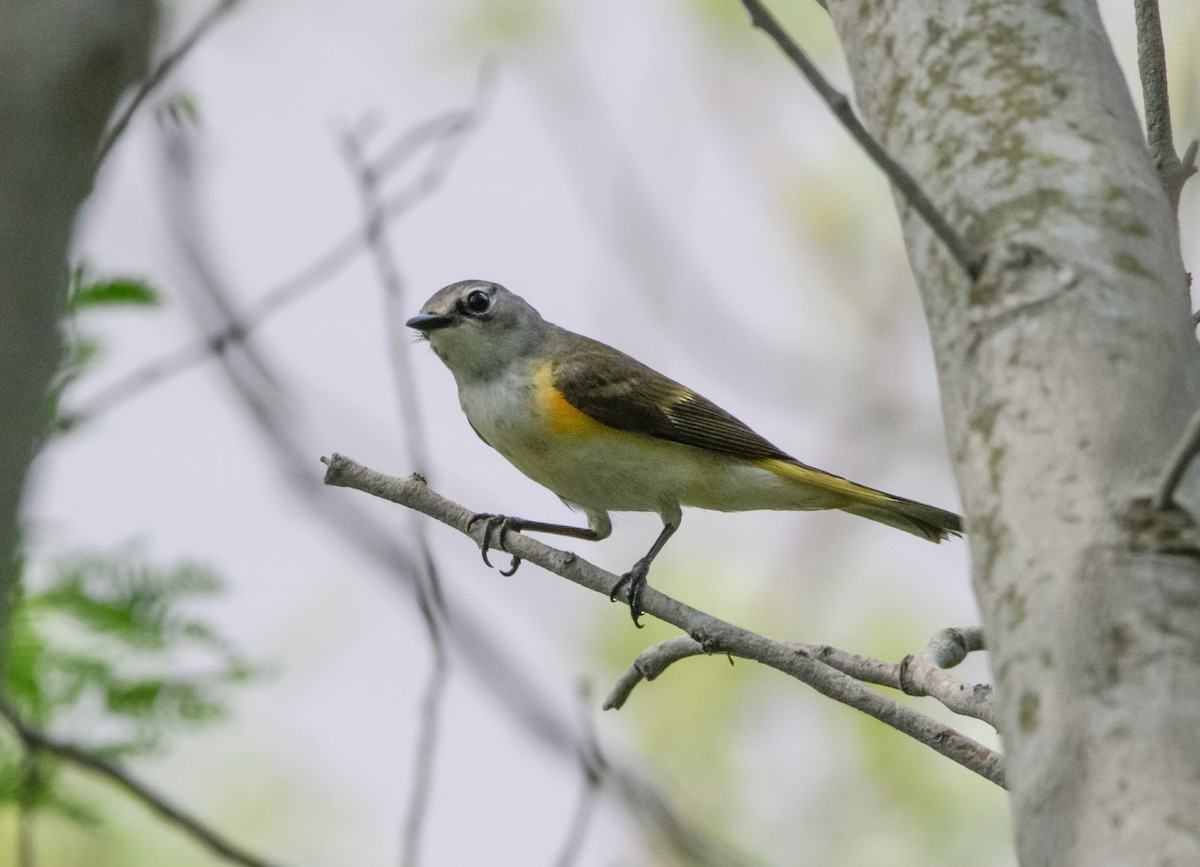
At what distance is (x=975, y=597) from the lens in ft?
6.65

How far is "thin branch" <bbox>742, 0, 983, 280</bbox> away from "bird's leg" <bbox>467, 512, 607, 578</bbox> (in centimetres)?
230

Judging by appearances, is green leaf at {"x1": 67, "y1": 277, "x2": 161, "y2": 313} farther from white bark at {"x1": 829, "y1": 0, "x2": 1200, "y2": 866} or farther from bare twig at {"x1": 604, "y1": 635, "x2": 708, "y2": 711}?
white bark at {"x1": 829, "y1": 0, "x2": 1200, "y2": 866}

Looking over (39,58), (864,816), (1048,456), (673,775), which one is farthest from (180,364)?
(864,816)

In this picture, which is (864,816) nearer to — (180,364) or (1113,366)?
(180,364)

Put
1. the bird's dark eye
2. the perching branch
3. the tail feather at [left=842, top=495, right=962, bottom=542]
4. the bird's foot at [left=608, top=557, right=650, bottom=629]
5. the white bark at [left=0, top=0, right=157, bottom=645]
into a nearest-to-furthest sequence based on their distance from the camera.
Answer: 1. the white bark at [left=0, top=0, right=157, bottom=645]
2. the perching branch
3. the bird's foot at [left=608, top=557, right=650, bottom=629]
4. the tail feather at [left=842, top=495, right=962, bottom=542]
5. the bird's dark eye

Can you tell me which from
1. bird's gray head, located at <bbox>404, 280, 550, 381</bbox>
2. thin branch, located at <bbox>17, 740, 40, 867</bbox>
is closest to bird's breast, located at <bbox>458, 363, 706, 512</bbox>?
bird's gray head, located at <bbox>404, 280, 550, 381</bbox>

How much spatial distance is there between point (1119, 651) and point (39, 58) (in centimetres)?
152

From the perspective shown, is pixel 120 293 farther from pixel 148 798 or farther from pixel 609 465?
pixel 609 465

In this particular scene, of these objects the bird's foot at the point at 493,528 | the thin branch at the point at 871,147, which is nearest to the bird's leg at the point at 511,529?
the bird's foot at the point at 493,528

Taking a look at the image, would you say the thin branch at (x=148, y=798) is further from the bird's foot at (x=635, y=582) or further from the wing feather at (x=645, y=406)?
the wing feather at (x=645, y=406)

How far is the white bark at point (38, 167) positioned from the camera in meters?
1.37

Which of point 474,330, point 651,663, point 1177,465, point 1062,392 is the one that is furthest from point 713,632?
point 474,330

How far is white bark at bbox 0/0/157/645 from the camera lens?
1366mm

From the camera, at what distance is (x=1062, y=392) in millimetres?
1958
